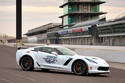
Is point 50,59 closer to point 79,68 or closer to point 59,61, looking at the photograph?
point 59,61

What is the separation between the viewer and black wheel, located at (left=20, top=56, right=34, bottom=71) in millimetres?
13898

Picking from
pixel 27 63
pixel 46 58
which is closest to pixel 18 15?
pixel 27 63

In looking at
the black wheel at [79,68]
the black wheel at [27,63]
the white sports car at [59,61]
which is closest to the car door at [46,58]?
the white sports car at [59,61]

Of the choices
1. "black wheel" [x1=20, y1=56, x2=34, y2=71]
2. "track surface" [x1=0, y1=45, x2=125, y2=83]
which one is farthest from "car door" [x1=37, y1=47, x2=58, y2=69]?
"track surface" [x1=0, y1=45, x2=125, y2=83]

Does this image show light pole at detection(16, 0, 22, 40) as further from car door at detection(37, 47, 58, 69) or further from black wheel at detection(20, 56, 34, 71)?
car door at detection(37, 47, 58, 69)

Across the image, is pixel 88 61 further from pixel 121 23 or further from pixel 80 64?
pixel 121 23

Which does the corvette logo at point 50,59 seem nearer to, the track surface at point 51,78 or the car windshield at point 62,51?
the car windshield at point 62,51

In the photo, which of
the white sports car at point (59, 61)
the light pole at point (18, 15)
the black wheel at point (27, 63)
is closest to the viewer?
the white sports car at point (59, 61)

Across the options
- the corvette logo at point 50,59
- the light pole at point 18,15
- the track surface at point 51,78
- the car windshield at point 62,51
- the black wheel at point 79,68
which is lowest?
the track surface at point 51,78

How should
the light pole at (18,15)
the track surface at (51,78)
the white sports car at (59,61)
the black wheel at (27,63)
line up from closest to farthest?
1. the track surface at (51,78)
2. the white sports car at (59,61)
3. the black wheel at (27,63)
4. the light pole at (18,15)

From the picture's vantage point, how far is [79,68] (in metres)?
12.5

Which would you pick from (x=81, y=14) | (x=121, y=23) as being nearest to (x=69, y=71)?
(x=121, y=23)

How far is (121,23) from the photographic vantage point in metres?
54.4

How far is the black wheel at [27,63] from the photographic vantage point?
13.9 meters
